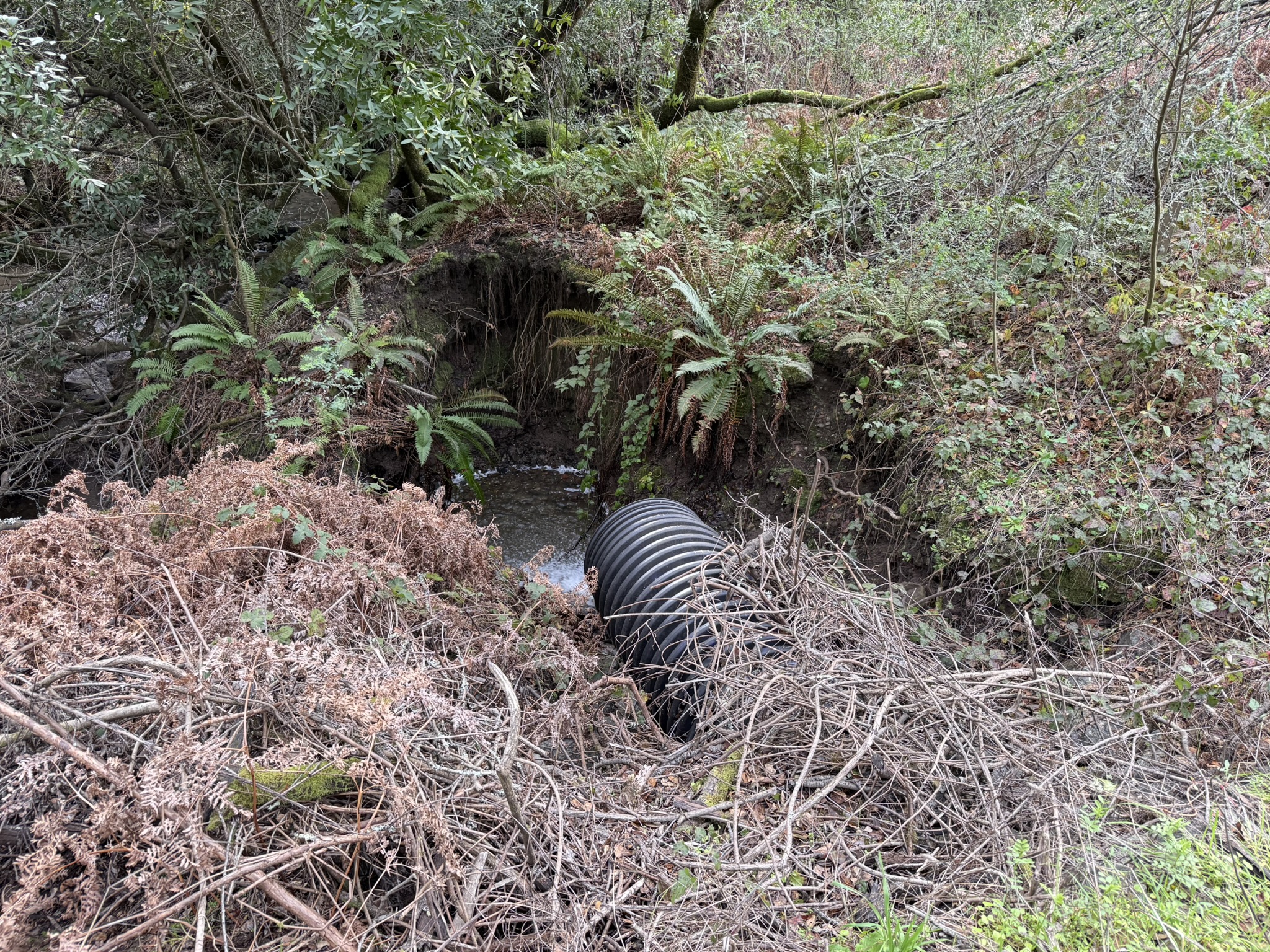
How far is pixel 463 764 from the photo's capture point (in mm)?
2262

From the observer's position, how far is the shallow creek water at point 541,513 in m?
5.78

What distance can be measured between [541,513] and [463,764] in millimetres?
4070

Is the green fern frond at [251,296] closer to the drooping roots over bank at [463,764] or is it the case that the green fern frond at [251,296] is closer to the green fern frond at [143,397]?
the green fern frond at [143,397]

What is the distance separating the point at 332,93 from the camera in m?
5.18

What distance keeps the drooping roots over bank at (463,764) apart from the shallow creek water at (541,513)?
2.53 m

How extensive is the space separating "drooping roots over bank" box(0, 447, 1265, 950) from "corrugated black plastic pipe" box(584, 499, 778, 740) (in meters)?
0.15

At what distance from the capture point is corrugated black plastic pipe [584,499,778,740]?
311 cm

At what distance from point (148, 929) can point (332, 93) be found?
5.35m

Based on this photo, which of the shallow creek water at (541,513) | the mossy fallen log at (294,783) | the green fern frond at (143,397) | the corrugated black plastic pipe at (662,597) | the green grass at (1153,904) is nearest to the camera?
the green grass at (1153,904)

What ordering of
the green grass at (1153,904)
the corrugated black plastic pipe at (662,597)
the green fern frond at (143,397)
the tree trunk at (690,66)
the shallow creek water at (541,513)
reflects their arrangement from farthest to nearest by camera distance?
the tree trunk at (690,66) → the shallow creek water at (541,513) → the green fern frond at (143,397) → the corrugated black plastic pipe at (662,597) → the green grass at (1153,904)

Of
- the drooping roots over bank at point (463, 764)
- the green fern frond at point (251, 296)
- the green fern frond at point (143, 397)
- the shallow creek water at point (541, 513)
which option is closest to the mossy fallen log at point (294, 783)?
the drooping roots over bank at point (463, 764)

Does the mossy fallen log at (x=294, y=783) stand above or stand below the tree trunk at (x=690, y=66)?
below

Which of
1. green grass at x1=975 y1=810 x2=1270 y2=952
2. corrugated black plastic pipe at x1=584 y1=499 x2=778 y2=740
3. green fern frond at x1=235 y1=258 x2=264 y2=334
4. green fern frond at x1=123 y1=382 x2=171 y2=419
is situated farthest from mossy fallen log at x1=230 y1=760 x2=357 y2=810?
green fern frond at x1=235 y1=258 x2=264 y2=334

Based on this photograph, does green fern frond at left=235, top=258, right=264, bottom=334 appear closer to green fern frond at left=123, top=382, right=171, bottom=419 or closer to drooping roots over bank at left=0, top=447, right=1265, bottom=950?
green fern frond at left=123, top=382, right=171, bottom=419
